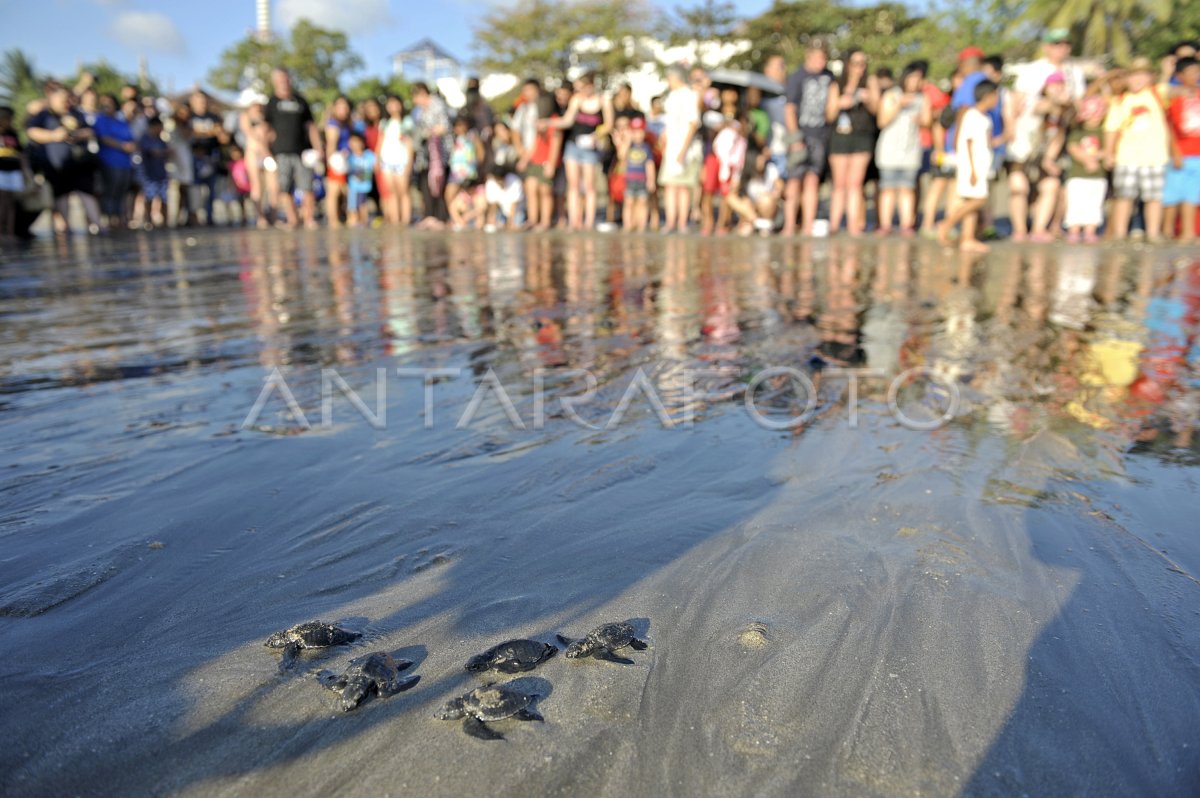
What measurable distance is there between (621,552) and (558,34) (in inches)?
1621

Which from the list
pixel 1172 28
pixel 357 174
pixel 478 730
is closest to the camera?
pixel 478 730

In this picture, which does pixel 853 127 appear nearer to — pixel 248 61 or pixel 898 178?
pixel 898 178

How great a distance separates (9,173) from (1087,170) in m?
12.7

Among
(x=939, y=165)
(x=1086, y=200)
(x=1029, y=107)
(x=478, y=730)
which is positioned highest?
(x=1029, y=107)

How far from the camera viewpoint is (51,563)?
2029 millimetres

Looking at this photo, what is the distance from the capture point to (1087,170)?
938 cm

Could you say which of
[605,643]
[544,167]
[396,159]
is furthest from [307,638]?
[396,159]

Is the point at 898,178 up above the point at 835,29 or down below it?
below

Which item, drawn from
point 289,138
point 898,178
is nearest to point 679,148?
point 898,178

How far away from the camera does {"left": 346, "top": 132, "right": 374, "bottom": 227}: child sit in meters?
13.7

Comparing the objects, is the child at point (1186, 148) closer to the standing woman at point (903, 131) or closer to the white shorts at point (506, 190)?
the standing woman at point (903, 131)

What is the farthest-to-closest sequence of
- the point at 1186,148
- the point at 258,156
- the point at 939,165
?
1. the point at 258,156
2. the point at 939,165
3. the point at 1186,148

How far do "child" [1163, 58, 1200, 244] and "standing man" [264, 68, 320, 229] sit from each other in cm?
1154

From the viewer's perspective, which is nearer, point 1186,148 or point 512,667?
point 512,667
